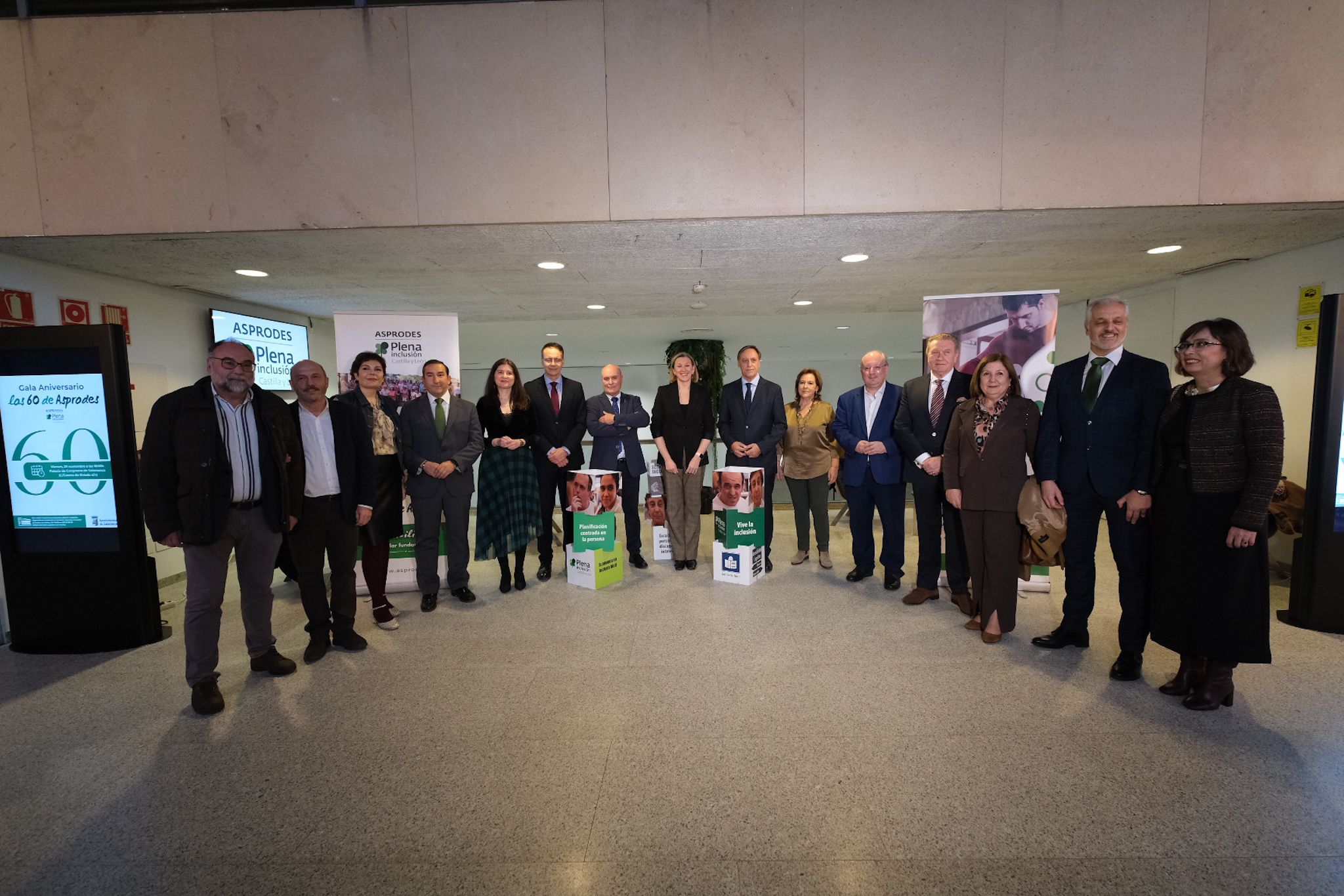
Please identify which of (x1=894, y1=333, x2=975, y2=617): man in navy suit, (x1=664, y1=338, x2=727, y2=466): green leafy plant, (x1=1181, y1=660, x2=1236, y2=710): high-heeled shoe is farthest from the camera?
(x1=664, y1=338, x2=727, y2=466): green leafy plant

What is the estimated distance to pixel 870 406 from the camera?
4180 mm

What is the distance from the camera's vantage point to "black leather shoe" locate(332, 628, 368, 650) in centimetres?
331

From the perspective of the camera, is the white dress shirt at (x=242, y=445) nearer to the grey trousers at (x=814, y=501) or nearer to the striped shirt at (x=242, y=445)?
the striped shirt at (x=242, y=445)

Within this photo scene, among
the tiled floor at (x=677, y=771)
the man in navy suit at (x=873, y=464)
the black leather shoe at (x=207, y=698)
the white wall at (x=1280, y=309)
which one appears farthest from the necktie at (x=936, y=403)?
the black leather shoe at (x=207, y=698)

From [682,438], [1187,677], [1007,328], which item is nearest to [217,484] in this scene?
[682,438]

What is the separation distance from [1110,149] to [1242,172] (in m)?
0.70

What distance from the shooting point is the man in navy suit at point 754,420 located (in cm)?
451

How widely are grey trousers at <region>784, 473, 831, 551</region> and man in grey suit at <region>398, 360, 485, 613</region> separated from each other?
8.00 ft

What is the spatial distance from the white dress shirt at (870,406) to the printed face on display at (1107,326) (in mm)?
1389

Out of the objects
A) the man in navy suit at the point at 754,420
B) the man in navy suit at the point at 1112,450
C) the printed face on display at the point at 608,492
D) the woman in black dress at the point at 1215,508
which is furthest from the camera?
the man in navy suit at the point at 754,420

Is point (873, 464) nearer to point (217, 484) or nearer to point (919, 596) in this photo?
point (919, 596)

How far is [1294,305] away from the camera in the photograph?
14.0 ft

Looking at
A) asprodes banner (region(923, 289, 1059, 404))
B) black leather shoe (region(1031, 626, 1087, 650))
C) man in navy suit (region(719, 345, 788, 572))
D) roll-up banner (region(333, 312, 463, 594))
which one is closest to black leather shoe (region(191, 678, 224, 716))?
roll-up banner (region(333, 312, 463, 594))

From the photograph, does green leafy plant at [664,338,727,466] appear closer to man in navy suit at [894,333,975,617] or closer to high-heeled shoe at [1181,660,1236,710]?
man in navy suit at [894,333,975,617]
